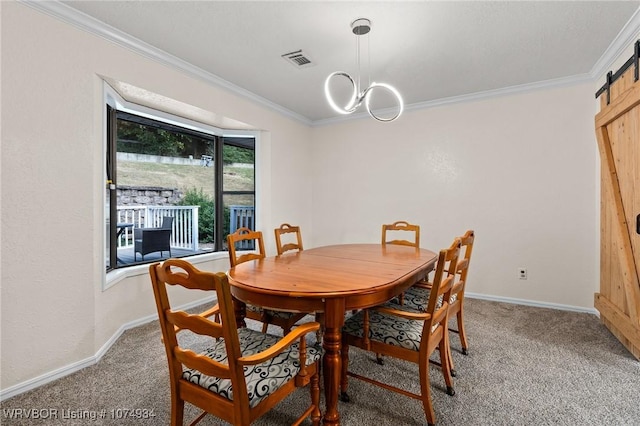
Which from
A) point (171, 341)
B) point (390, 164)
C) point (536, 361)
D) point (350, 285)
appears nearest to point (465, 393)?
point (536, 361)

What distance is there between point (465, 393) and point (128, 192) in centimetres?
342

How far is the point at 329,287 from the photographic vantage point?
59.5 inches

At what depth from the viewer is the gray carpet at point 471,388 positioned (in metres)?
1.62

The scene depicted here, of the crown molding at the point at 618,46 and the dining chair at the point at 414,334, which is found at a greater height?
the crown molding at the point at 618,46

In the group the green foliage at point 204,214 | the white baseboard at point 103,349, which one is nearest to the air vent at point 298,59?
the green foliage at point 204,214

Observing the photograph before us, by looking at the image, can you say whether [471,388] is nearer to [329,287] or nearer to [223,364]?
[329,287]

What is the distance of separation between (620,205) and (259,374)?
3.13 metres

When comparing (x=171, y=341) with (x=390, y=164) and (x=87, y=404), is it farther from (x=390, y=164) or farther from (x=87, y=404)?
(x=390, y=164)

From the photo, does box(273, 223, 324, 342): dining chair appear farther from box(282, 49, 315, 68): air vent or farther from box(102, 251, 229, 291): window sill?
box(282, 49, 315, 68): air vent

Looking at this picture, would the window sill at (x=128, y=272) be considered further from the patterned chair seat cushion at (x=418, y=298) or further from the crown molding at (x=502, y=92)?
the crown molding at (x=502, y=92)

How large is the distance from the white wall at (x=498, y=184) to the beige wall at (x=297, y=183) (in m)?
0.01

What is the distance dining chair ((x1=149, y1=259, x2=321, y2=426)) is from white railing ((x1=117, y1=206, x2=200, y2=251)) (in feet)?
7.77

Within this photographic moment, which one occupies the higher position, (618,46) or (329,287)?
(618,46)

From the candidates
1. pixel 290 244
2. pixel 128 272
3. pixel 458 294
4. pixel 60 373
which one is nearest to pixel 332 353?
pixel 458 294
